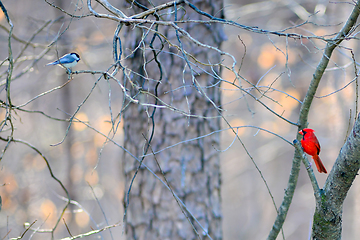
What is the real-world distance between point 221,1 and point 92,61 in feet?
18.3

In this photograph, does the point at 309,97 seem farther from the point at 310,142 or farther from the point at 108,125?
the point at 108,125

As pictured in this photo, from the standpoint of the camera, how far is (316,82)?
67.6 inches

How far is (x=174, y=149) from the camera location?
231 centimetres

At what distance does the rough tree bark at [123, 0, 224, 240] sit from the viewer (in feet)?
7.50

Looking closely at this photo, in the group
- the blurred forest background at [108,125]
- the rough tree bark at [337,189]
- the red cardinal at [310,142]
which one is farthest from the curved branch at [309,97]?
the blurred forest background at [108,125]

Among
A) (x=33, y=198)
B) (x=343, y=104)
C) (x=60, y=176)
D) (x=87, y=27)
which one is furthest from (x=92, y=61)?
(x=343, y=104)

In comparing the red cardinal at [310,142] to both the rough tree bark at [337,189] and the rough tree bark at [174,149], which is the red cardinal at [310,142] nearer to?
the rough tree bark at [337,189]

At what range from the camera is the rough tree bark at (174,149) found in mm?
2287

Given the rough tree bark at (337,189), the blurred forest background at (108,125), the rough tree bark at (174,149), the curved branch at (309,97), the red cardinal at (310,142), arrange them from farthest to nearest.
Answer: the blurred forest background at (108,125) < the rough tree bark at (174,149) < the red cardinal at (310,142) < the curved branch at (309,97) < the rough tree bark at (337,189)

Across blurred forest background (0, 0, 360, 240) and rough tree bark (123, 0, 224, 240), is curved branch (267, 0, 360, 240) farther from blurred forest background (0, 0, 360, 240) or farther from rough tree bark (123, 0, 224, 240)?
blurred forest background (0, 0, 360, 240)

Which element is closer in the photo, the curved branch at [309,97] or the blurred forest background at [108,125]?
the curved branch at [309,97]

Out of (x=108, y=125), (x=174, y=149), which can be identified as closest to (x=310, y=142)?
(x=174, y=149)

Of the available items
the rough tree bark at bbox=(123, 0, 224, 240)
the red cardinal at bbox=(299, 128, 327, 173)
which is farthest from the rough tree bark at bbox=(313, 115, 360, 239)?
the rough tree bark at bbox=(123, 0, 224, 240)

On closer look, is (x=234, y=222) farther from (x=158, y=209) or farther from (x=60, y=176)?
(x=158, y=209)
